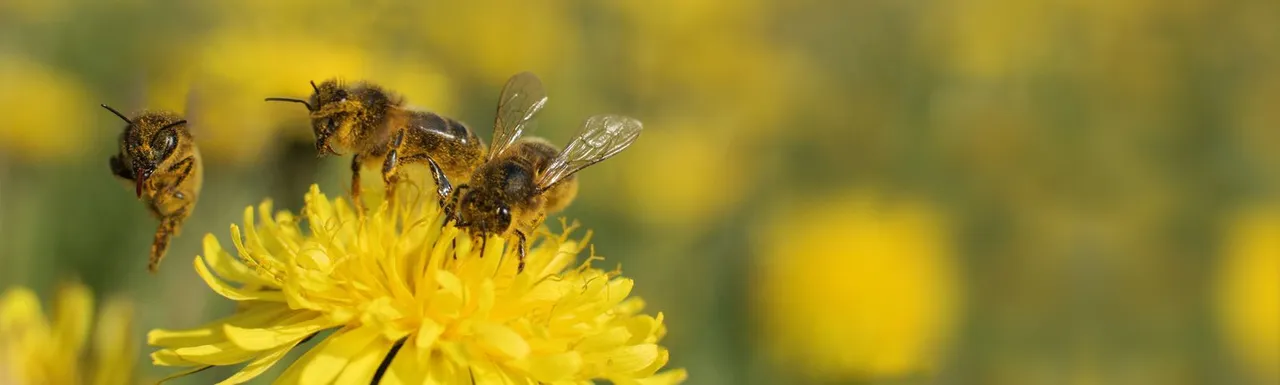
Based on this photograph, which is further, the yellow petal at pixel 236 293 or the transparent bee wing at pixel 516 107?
the transparent bee wing at pixel 516 107

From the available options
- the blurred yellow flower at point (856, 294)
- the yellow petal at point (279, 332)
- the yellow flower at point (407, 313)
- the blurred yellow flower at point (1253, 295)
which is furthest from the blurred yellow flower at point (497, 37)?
the yellow petal at point (279, 332)

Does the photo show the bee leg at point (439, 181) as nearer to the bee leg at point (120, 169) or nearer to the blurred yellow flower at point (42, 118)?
the bee leg at point (120, 169)

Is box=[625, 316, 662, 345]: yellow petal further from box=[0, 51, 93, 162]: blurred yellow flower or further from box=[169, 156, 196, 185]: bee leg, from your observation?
box=[0, 51, 93, 162]: blurred yellow flower

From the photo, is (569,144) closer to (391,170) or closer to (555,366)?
(391,170)

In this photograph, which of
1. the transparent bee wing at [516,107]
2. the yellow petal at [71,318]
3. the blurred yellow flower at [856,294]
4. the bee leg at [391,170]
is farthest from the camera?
the blurred yellow flower at [856,294]

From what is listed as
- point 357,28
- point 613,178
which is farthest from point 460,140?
point 357,28

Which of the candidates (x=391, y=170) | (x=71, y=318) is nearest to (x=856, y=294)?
(x=391, y=170)

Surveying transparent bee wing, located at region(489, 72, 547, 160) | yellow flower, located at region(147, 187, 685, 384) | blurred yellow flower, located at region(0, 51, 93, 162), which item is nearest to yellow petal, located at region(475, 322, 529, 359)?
yellow flower, located at region(147, 187, 685, 384)
